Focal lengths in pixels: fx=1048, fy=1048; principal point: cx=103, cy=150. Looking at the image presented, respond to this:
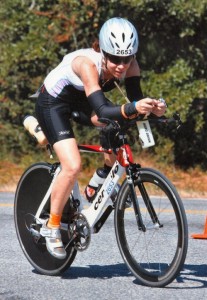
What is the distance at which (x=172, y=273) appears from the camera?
6.48 meters

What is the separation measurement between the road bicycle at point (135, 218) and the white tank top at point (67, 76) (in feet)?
1.26

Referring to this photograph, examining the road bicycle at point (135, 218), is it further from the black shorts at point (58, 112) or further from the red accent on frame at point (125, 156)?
the black shorts at point (58, 112)

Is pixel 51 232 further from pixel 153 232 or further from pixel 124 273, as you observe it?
pixel 153 232

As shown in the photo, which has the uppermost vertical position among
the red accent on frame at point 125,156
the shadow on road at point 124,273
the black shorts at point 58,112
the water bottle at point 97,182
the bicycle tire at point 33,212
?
the black shorts at point 58,112

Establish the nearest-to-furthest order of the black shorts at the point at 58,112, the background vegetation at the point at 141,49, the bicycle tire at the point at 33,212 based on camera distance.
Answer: the black shorts at the point at 58,112 < the bicycle tire at the point at 33,212 < the background vegetation at the point at 141,49

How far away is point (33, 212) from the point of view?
7496 mm

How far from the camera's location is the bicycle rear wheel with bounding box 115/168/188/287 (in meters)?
6.45

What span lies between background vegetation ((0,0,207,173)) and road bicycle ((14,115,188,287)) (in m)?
8.03

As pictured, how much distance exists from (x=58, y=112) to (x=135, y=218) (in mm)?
874

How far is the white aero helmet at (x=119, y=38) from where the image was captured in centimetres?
660

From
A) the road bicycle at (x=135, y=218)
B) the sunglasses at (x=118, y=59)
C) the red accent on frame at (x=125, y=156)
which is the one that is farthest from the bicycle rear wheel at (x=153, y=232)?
the sunglasses at (x=118, y=59)

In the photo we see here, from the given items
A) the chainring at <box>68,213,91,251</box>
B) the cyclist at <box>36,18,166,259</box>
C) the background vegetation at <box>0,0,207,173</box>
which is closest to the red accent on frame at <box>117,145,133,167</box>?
the cyclist at <box>36,18,166,259</box>

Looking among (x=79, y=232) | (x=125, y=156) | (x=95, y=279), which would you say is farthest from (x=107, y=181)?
(x=95, y=279)

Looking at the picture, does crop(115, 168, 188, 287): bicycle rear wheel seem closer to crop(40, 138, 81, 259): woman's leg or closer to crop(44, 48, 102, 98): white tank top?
crop(40, 138, 81, 259): woman's leg
